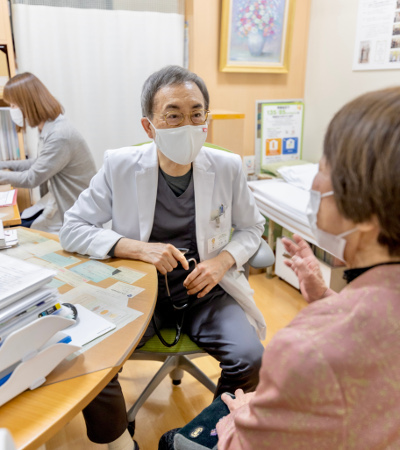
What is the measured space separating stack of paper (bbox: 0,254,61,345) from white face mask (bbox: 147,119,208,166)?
0.70 m

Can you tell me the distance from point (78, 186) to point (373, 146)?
2.16 meters

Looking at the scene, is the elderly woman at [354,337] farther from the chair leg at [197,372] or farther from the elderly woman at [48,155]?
the elderly woman at [48,155]

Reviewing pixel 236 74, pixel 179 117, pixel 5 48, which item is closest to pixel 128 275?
pixel 179 117

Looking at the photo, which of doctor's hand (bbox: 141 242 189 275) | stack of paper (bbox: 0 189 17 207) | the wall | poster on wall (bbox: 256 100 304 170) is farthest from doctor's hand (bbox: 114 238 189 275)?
poster on wall (bbox: 256 100 304 170)

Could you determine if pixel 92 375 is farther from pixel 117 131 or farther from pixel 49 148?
pixel 117 131

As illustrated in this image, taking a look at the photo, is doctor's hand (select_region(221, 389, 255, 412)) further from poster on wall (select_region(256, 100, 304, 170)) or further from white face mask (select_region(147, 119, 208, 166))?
poster on wall (select_region(256, 100, 304, 170))

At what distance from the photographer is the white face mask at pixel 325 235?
2.16 feet

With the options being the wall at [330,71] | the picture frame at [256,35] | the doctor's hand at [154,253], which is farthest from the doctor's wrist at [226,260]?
the picture frame at [256,35]

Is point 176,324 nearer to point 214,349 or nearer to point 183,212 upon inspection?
point 214,349

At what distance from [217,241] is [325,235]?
2.72ft

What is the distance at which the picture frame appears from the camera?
9.48 ft

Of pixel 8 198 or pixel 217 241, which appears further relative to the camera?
pixel 8 198

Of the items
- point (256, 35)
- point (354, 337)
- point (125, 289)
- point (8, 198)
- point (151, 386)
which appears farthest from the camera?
point (256, 35)

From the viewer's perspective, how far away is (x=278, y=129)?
324 centimetres
